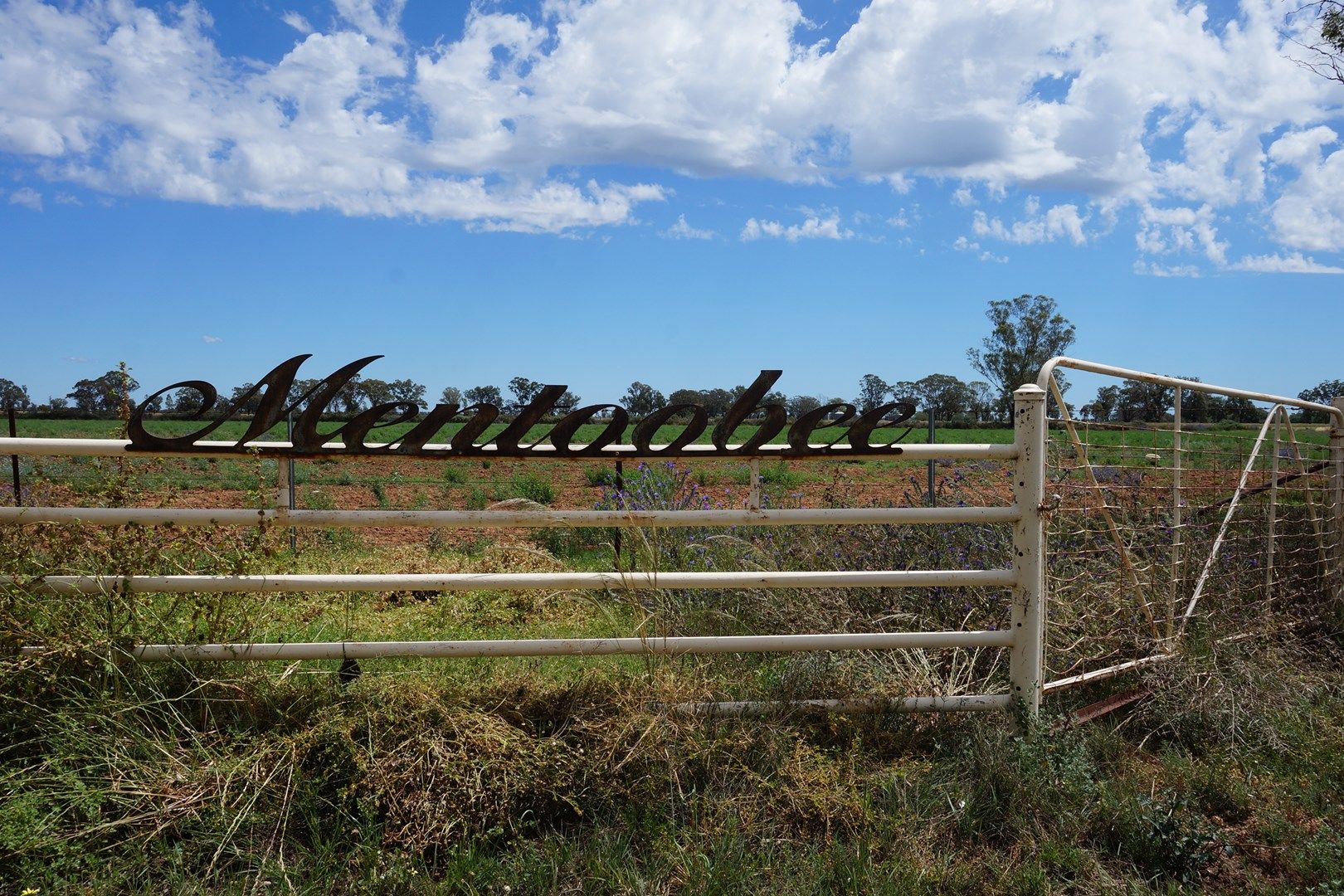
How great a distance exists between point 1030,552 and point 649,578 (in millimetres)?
1950

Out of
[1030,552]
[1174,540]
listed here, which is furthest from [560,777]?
[1174,540]

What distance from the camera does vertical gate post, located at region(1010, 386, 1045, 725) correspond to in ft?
15.8

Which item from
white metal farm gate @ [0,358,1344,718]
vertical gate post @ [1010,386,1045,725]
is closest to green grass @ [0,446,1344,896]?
white metal farm gate @ [0,358,1344,718]

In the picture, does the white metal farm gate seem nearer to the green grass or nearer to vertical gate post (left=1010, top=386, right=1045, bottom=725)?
vertical gate post (left=1010, top=386, right=1045, bottom=725)

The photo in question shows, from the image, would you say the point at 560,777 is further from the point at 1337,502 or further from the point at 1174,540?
the point at 1337,502

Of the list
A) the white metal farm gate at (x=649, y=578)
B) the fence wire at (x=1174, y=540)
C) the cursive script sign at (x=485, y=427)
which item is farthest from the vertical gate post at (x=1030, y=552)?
the cursive script sign at (x=485, y=427)

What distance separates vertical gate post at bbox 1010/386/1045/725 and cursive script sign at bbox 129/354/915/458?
66 centimetres

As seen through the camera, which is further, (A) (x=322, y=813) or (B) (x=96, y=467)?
(B) (x=96, y=467)

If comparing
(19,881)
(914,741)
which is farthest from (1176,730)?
(19,881)

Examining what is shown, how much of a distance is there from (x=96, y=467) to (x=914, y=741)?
171 inches

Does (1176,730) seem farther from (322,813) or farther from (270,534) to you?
(270,534)

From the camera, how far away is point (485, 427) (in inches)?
180

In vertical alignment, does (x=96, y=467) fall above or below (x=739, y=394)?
below

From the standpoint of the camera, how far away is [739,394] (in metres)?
4.72
